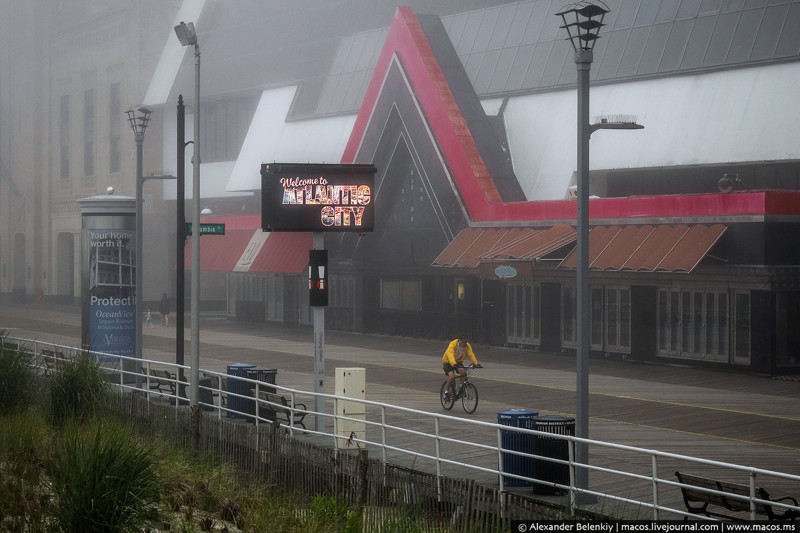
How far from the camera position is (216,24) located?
233 feet

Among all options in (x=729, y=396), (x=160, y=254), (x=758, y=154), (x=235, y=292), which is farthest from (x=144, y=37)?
(x=729, y=396)

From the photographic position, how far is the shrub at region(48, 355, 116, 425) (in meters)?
19.0

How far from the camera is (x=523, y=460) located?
1524 cm

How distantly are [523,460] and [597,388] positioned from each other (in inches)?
561

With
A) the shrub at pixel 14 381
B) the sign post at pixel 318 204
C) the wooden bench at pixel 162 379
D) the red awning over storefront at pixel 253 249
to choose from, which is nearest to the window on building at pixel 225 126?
the red awning over storefront at pixel 253 249

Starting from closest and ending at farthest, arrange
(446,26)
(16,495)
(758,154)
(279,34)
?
(16,495) → (758,154) → (446,26) → (279,34)

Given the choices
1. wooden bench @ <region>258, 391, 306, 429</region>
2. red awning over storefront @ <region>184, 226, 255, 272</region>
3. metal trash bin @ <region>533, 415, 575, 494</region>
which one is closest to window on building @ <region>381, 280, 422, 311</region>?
red awning over storefront @ <region>184, 226, 255, 272</region>

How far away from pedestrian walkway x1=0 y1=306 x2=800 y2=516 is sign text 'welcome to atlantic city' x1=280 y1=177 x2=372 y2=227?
5866mm

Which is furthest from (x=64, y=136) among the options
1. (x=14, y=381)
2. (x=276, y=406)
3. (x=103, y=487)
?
(x=103, y=487)

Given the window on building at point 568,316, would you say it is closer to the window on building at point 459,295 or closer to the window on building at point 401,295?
the window on building at point 459,295

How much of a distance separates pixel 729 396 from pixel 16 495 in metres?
19.4

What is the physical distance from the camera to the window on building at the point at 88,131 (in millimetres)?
75075

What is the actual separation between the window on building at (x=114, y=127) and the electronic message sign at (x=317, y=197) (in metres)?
54.7

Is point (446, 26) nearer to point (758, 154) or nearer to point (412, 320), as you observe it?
Result: point (412, 320)
